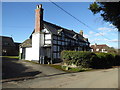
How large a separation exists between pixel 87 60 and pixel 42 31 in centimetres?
1105

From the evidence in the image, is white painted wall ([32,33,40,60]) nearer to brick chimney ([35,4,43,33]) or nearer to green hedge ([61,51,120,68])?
brick chimney ([35,4,43,33])

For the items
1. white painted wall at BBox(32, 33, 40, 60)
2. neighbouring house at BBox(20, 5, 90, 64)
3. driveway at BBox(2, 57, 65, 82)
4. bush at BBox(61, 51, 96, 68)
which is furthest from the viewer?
white painted wall at BBox(32, 33, 40, 60)

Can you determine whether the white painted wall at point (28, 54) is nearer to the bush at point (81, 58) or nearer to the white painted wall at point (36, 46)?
the white painted wall at point (36, 46)

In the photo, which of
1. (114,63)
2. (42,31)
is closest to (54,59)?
(42,31)

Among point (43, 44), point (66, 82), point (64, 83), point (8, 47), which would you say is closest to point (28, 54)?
point (43, 44)

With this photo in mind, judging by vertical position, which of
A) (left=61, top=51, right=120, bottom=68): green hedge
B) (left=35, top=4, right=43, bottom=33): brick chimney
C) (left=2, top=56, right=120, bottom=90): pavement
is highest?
(left=35, top=4, right=43, bottom=33): brick chimney

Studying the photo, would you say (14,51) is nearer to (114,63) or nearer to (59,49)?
(59,49)

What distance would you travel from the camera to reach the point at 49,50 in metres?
28.6

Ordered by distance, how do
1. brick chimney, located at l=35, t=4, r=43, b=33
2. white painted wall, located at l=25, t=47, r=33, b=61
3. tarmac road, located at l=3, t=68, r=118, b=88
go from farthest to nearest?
white painted wall, located at l=25, t=47, r=33, b=61 < brick chimney, located at l=35, t=4, r=43, b=33 < tarmac road, located at l=3, t=68, r=118, b=88

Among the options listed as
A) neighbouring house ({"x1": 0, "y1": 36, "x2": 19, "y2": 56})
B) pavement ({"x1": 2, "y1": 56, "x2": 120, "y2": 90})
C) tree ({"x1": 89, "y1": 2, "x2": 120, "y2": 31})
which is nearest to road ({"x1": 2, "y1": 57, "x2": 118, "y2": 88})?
pavement ({"x1": 2, "y1": 56, "x2": 120, "y2": 90})

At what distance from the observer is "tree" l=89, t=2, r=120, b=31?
971 centimetres

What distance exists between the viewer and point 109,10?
10.2 meters

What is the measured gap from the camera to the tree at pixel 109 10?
9.71 meters

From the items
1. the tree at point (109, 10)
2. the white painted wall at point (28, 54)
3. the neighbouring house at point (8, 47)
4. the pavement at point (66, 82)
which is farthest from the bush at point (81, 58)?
the neighbouring house at point (8, 47)
